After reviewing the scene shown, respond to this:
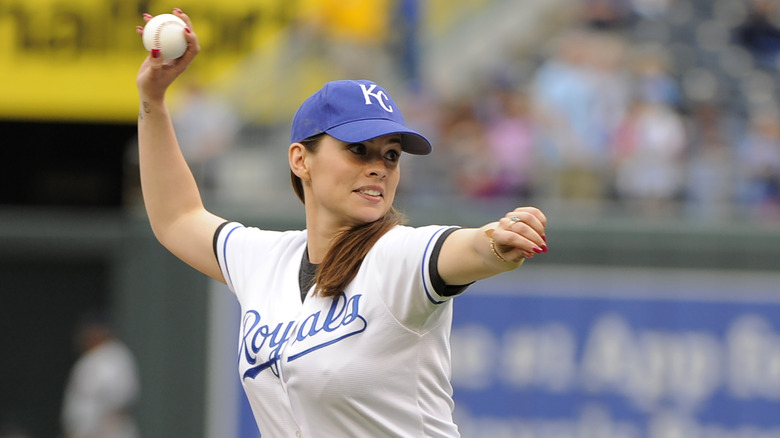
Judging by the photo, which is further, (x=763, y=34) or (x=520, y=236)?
(x=763, y=34)

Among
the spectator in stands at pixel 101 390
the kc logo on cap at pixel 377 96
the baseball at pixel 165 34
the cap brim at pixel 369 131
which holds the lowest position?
the spectator in stands at pixel 101 390

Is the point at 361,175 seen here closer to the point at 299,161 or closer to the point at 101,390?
the point at 299,161

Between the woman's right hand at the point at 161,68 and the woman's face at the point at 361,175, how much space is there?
62 cm

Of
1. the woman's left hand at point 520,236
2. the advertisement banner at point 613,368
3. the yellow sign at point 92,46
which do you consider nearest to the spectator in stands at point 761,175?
the advertisement banner at point 613,368

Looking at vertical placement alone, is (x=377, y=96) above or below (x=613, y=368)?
above

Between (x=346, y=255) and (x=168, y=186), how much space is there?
0.86m

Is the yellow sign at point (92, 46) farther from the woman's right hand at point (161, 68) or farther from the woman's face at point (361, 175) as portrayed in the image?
the woman's face at point (361, 175)

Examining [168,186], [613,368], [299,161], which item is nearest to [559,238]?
[613,368]

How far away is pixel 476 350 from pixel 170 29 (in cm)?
574

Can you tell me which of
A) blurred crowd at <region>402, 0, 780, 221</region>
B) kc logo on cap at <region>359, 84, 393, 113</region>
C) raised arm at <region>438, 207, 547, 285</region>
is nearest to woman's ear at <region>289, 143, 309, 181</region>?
kc logo on cap at <region>359, 84, 393, 113</region>

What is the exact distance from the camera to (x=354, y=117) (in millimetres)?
3322

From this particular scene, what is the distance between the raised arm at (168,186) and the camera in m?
3.88

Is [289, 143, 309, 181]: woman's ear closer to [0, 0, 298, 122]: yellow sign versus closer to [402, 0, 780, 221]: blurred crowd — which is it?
[402, 0, 780, 221]: blurred crowd

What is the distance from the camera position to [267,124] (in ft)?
31.8
